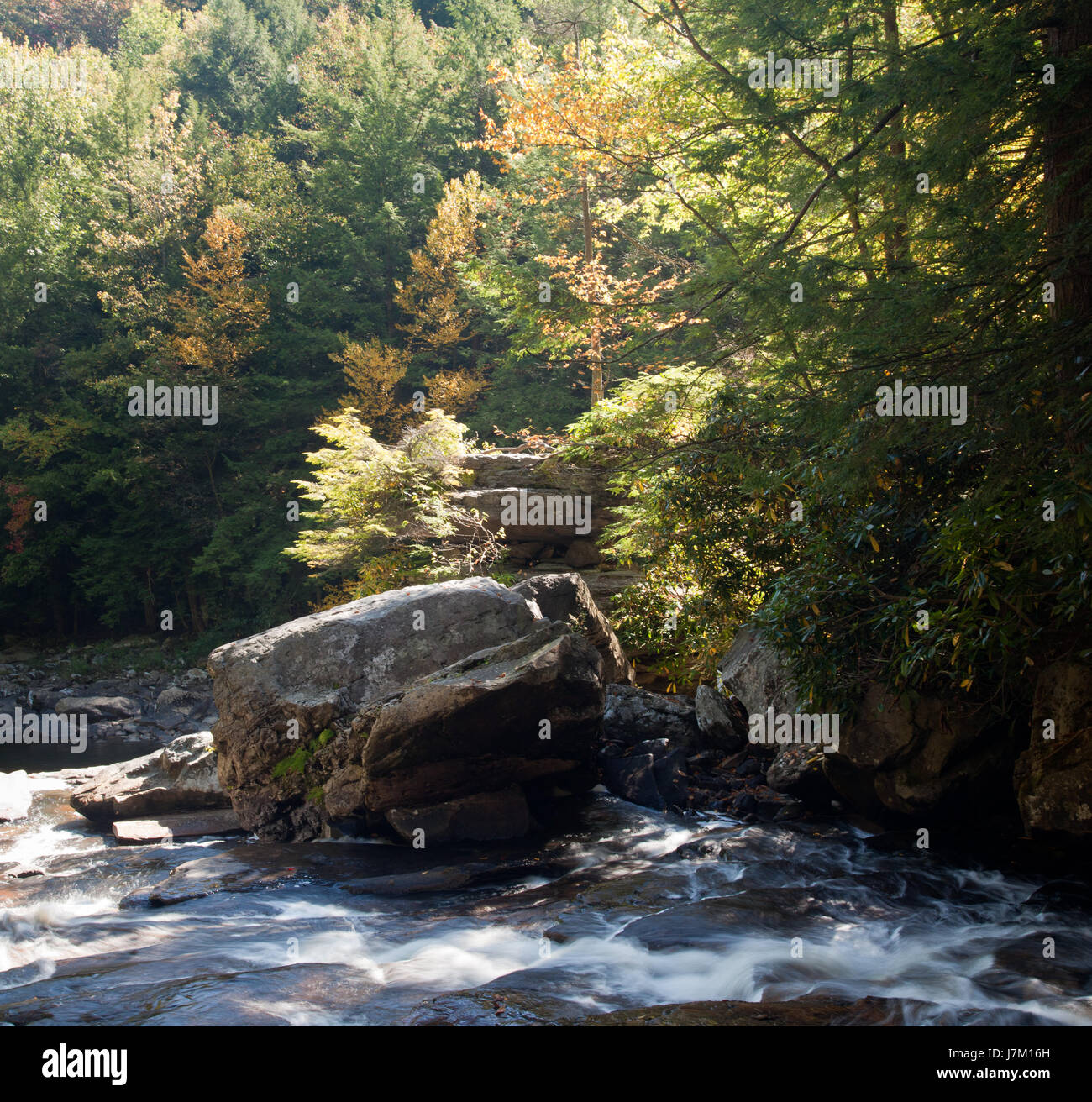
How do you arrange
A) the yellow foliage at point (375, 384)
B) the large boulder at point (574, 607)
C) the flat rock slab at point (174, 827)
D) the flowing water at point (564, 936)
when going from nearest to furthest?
the flowing water at point (564, 936)
the flat rock slab at point (174, 827)
the large boulder at point (574, 607)
the yellow foliage at point (375, 384)

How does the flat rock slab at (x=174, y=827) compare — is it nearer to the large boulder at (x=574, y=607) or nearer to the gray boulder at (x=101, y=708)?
the large boulder at (x=574, y=607)

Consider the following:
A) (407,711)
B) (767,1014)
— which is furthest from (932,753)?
(407,711)

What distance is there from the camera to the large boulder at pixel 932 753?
687 centimetres

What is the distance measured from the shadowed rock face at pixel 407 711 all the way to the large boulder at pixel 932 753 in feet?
8.26

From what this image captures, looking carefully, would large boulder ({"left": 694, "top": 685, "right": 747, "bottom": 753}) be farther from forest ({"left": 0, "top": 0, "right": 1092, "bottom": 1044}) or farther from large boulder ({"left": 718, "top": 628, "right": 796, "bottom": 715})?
large boulder ({"left": 718, "top": 628, "right": 796, "bottom": 715})

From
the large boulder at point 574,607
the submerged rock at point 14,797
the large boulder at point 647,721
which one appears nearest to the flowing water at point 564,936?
the large boulder at point 647,721

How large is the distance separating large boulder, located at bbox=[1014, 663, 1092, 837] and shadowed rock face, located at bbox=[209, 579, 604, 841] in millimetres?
3720

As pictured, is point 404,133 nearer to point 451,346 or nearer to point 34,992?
point 451,346

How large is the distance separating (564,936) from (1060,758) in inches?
147

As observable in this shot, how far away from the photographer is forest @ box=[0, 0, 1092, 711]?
5.61 metres

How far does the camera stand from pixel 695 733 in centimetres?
1001

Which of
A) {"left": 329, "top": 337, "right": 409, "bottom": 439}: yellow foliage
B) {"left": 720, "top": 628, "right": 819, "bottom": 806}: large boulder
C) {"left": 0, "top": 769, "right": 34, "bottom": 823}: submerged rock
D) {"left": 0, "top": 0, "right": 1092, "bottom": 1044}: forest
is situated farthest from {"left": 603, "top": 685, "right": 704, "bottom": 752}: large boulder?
{"left": 329, "top": 337, "right": 409, "bottom": 439}: yellow foliage

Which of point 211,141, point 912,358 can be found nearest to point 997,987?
point 912,358

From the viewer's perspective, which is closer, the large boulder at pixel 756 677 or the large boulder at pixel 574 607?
the large boulder at pixel 756 677
